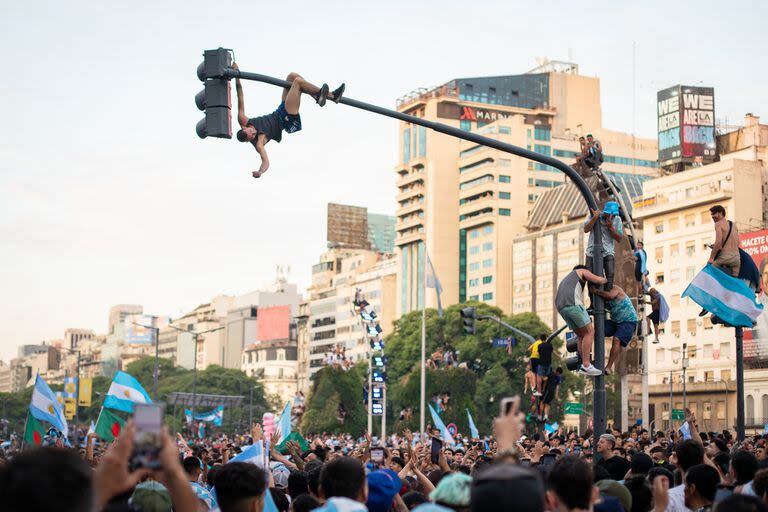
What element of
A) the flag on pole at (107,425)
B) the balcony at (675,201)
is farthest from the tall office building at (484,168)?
the flag on pole at (107,425)

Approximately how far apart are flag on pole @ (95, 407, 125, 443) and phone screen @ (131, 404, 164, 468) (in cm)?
1851

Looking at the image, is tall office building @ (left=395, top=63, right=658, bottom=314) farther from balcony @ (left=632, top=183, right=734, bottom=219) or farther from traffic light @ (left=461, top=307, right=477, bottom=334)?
traffic light @ (left=461, top=307, right=477, bottom=334)

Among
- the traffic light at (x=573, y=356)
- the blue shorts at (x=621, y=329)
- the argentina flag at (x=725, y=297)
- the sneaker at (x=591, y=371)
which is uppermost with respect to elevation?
the argentina flag at (x=725, y=297)

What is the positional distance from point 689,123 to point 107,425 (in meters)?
81.0

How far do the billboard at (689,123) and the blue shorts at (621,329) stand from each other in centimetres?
8355

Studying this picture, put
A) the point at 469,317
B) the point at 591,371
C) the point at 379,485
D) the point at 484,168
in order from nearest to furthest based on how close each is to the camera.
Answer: the point at 379,485, the point at 591,371, the point at 469,317, the point at 484,168

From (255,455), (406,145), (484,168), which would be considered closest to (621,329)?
(255,455)

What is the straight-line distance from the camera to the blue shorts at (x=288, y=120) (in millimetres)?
16630

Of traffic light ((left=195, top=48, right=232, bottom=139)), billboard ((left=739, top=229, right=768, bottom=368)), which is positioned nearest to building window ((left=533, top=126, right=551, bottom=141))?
billboard ((left=739, top=229, right=768, bottom=368))

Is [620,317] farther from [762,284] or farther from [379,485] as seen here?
[762,284]

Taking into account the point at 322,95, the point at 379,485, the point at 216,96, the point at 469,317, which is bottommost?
the point at 379,485

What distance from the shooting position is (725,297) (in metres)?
18.4

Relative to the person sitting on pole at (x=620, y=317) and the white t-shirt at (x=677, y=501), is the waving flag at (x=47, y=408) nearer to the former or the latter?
the person sitting on pole at (x=620, y=317)

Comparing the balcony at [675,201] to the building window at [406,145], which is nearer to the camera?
the balcony at [675,201]
